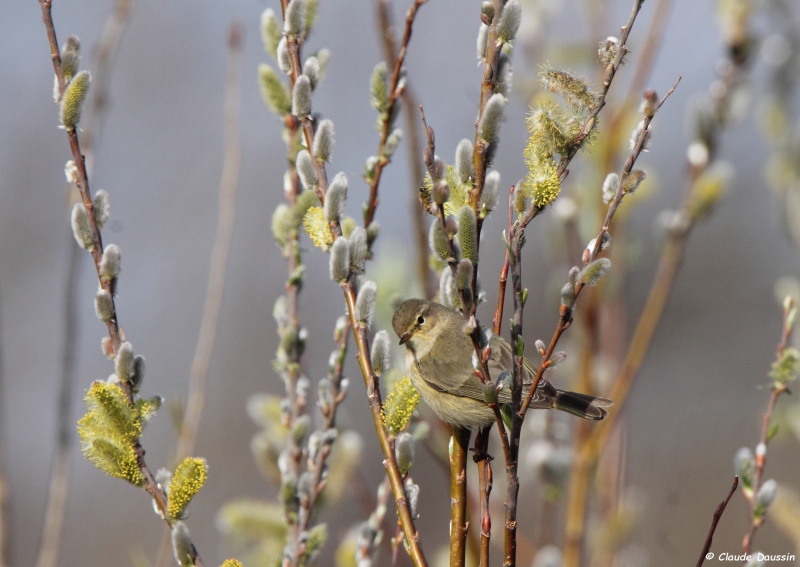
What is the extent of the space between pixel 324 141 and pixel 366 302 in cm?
32

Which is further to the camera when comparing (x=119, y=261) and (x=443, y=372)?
(x=443, y=372)

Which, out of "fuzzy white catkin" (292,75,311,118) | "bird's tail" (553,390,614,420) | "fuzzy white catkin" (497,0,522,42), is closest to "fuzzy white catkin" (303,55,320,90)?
"fuzzy white catkin" (292,75,311,118)

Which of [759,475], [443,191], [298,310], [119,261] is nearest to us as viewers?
[443,191]

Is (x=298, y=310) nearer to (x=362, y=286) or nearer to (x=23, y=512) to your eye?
(x=362, y=286)

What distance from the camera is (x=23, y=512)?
19.8ft

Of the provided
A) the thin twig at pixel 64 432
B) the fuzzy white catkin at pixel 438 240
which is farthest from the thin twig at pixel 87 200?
the fuzzy white catkin at pixel 438 240

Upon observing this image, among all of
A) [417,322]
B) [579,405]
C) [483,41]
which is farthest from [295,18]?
[579,405]

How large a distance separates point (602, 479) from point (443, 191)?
5.75ft

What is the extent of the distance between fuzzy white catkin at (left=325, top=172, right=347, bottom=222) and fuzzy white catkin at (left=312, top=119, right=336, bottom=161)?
0.30ft

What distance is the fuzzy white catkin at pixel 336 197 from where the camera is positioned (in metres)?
1.27

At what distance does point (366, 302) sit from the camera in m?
1.27

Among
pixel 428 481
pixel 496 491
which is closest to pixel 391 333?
pixel 496 491

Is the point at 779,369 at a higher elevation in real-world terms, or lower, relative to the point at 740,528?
higher

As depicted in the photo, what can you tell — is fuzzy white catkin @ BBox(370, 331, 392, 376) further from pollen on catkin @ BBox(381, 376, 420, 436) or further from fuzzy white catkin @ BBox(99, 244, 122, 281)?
fuzzy white catkin @ BBox(99, 244, 122, 281)
